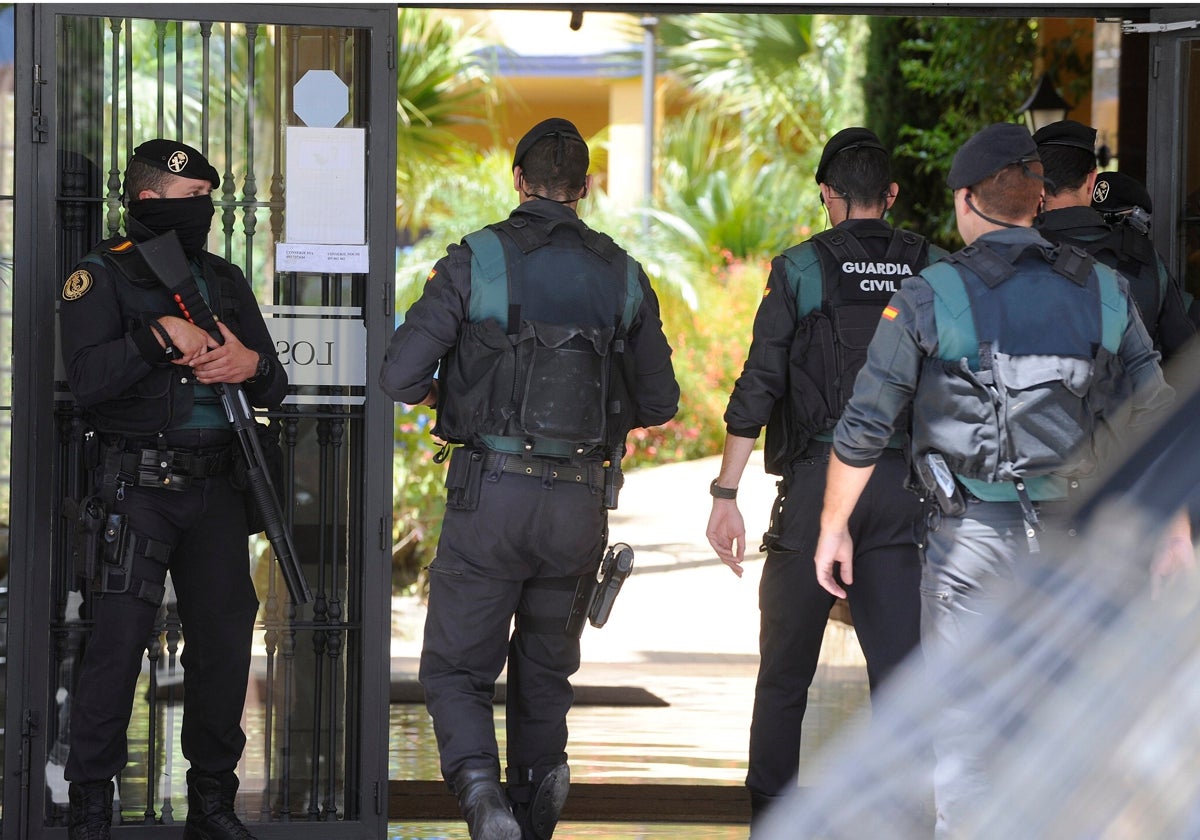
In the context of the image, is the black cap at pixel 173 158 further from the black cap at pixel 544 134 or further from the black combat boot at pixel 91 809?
the black combat boot at pixel 91 809

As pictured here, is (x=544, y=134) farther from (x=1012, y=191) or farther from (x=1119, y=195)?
(x=1119, y=195)

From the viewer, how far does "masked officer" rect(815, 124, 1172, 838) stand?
3174mm

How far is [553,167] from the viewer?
3.86 m

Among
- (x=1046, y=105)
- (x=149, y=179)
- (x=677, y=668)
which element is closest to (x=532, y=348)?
(x=149, y=179)

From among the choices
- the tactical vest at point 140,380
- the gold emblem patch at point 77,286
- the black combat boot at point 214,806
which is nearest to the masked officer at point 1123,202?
the tactical vest at point 140,380

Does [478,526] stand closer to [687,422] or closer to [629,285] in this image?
[629,285]

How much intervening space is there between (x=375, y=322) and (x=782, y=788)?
169cm

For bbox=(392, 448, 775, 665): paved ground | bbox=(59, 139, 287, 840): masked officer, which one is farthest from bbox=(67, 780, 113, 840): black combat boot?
bbox=(392, 448, 775, 665): paved ground

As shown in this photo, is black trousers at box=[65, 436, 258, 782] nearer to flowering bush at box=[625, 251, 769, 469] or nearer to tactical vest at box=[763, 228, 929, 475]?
tactical vest at box=[763, 228, 929, 475]

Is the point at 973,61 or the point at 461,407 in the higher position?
the point at 973,61

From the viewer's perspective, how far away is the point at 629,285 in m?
3.88

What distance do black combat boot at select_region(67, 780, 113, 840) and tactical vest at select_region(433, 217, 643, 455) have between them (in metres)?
1.21

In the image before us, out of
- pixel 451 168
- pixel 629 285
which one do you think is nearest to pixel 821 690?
pixel 629 285

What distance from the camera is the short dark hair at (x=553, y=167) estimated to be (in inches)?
152
